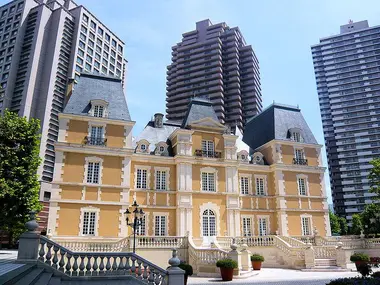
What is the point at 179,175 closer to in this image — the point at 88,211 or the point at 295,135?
the point at 88,211

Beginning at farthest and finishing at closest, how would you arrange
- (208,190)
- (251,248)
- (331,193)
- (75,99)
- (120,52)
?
(331,193)
(120,52)
(208,190)
(75,99)
(251,248)

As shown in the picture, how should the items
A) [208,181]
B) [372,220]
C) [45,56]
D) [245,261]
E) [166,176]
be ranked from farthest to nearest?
1. [45,56]
2. [372,220]
3. [208,181]
4. [166,176]
5. [245,261]

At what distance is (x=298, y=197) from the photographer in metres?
32.8

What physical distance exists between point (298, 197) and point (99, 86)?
74.8ft

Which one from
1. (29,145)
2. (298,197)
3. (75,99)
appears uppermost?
(75,99)

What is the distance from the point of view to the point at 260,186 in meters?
33.0

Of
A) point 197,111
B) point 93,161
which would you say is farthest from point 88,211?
point 197,111

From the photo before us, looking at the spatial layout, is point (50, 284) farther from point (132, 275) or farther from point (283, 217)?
point (283, 217)

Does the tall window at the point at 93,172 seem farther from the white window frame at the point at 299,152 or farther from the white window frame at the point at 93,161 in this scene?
the white window frame at the point at 299,152

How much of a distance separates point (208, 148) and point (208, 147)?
0.33 ft

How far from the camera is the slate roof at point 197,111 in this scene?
32156 mm

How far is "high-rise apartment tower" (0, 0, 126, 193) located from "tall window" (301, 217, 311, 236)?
49458mm

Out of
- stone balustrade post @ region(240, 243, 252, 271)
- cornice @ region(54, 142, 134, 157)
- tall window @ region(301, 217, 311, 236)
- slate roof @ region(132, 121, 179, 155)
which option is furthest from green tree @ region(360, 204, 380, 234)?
cornice @ region(54, 142, 134, 157)

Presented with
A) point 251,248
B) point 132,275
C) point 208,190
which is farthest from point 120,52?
point 132,275
